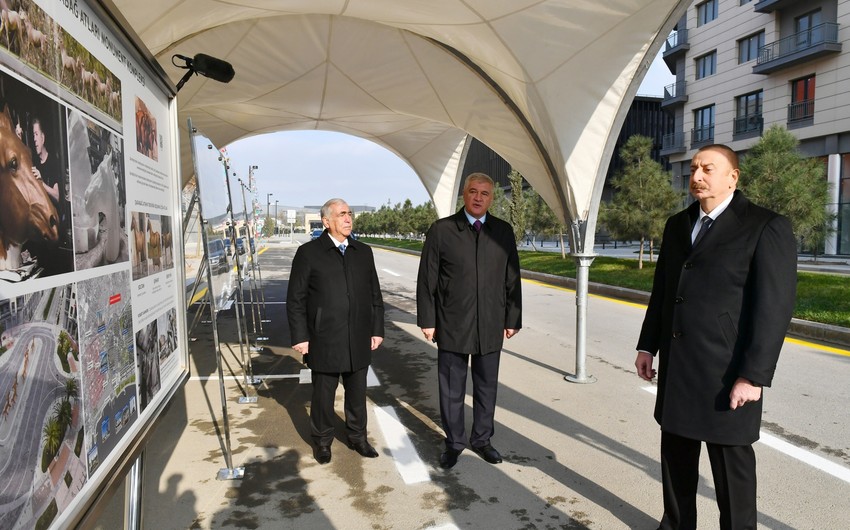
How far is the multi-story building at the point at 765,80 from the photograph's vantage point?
1005 inches

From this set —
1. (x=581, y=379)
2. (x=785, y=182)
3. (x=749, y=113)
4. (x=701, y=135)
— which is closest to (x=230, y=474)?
(x=581, y=379)

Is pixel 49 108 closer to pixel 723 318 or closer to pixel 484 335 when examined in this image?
pixel 723 318

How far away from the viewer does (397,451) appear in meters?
3.94

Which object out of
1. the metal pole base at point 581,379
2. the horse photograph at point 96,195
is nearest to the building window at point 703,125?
the metal pole base at point 581,379

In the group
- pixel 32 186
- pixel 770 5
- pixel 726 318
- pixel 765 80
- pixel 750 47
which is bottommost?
pixel 726 318

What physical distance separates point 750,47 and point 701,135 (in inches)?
229

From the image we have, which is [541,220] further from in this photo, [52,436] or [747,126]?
[52,436]

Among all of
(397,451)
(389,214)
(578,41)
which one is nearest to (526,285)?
(578,41)

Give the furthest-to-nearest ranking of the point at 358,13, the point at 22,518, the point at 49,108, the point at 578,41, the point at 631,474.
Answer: the point at 358,13
the point at 578,41
the point at 631,474
the point at 49,108
the point at 22,518

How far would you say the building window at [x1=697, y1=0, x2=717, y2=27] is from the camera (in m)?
32.8

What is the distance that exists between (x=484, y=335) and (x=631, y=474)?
1.35 m

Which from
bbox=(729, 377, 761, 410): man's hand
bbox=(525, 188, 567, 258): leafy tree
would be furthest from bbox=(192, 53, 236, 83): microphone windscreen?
bbox=(525, 188, 567, 258): leafy tree

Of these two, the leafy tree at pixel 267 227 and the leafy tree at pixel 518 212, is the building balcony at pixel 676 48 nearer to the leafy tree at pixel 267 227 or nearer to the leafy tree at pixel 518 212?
the leafy tree at pixel 518 212

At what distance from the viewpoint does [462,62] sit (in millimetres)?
6711
